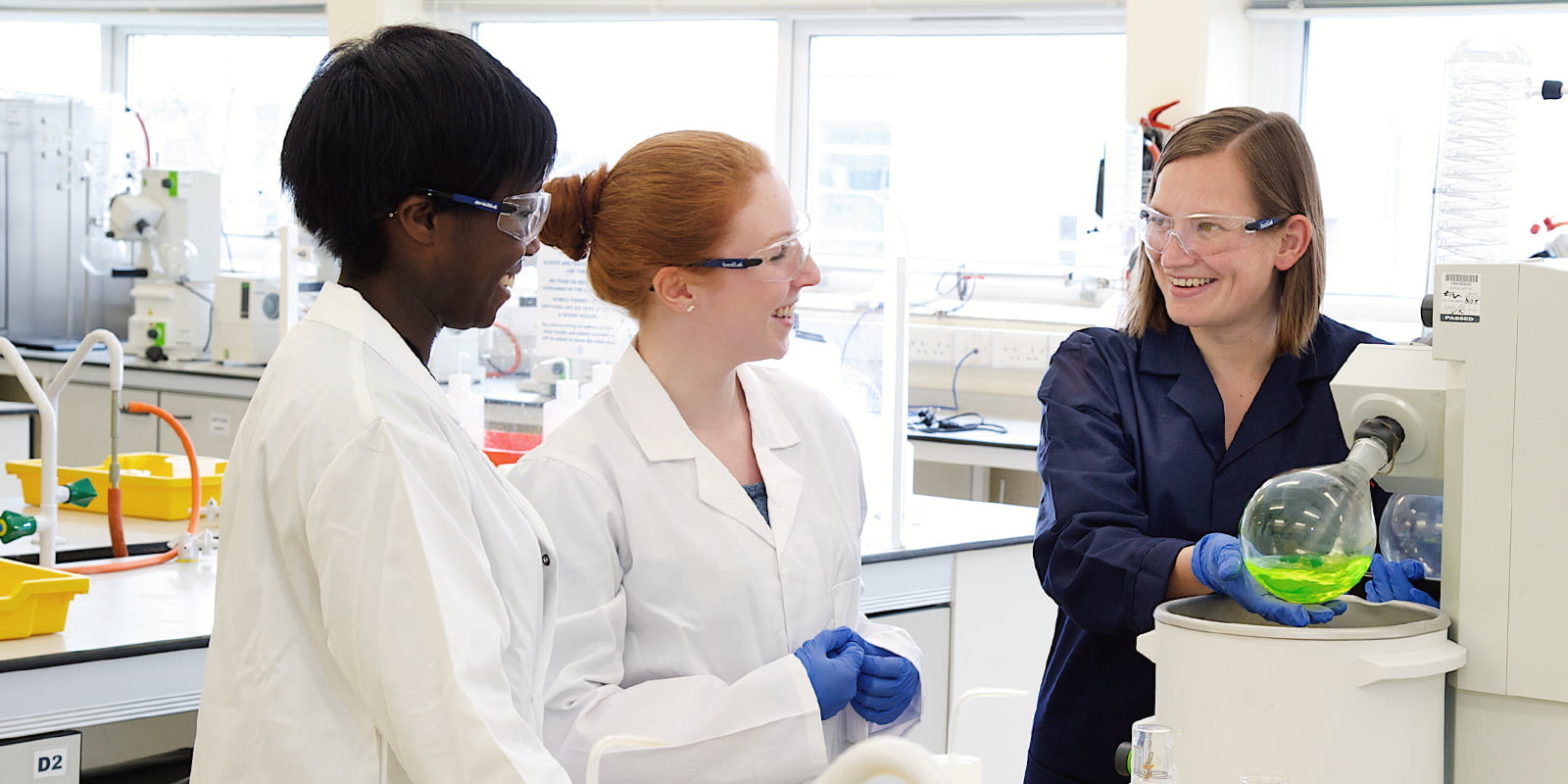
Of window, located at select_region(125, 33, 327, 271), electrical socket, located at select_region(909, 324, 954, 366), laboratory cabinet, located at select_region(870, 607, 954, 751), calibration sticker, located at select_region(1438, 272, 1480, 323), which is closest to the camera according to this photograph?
calibration sticker, located at select_region(1438, 272, 1480, 323)

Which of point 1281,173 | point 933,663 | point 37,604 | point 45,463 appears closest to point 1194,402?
point 1281,173

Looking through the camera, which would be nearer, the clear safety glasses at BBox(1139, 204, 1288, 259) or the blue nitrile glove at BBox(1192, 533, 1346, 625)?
the blue nitrile glove at BBox(1192, 533, 1346, 625)

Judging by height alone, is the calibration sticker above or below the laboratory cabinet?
above

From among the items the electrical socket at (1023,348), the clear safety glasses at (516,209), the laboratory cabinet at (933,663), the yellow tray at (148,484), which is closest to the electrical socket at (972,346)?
the electrical socket at (1023,348)

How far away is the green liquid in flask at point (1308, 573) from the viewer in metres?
1.13

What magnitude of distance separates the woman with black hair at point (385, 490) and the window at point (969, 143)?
3569 millimetres

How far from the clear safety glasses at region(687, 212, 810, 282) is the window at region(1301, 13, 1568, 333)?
3.26 meters

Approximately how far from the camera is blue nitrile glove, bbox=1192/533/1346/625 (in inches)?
46.4

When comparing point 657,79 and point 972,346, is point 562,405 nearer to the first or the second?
point 972,346

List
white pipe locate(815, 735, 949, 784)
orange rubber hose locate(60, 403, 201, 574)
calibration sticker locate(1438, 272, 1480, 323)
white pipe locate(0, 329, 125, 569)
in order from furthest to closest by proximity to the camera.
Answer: orange rubber hose locate(60, 403, 201, 574), white pipe locate(0, 329, 125, 569), calibration sticker locate(1438, 272, 1480, 323), white pipe locate(815, 735, 949, 784)

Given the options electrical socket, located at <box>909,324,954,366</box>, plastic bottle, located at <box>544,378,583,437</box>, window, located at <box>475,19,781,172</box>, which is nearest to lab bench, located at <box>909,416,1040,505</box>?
electrical socket, located at <box>909,324,954,366</box>

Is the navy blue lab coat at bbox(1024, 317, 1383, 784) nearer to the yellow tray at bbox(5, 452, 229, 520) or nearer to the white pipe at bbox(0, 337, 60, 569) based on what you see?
the white pipe at bbox(0, 337, 60, 569)

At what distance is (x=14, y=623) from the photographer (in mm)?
1969

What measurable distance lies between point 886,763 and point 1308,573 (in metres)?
0.56
